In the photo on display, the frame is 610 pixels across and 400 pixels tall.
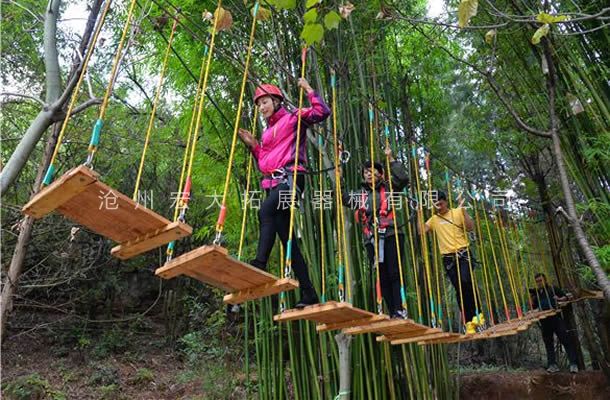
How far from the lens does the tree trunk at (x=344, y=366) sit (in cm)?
307

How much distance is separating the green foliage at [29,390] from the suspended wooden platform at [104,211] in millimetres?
4174

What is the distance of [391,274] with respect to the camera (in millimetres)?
2914

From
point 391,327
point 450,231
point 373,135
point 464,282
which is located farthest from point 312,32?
point 464,282

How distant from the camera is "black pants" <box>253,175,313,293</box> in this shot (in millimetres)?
2287

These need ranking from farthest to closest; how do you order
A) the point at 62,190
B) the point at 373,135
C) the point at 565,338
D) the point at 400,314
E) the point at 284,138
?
the point at 565,338 → the point at 373,135 → the point at 400,314 → the point at 284,138 → the point at 62,190

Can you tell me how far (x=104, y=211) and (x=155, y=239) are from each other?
7.6 inches

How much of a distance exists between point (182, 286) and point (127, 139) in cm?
293

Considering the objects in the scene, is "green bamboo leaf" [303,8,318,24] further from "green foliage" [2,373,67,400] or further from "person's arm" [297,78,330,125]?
"green foliage" [2,373,67,400]

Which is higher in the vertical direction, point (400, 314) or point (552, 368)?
point (400, 314)

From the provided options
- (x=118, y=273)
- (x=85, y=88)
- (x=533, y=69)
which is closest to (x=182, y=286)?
(x=118, y=273)

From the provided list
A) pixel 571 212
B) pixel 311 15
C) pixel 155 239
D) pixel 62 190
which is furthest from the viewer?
pixel 571 212

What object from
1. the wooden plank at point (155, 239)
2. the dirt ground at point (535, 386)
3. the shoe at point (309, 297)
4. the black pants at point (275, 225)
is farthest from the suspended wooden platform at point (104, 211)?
the dirt ground at point (535, 386)

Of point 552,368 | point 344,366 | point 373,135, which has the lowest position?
point 552,368

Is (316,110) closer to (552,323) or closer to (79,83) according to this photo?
(79,83)
